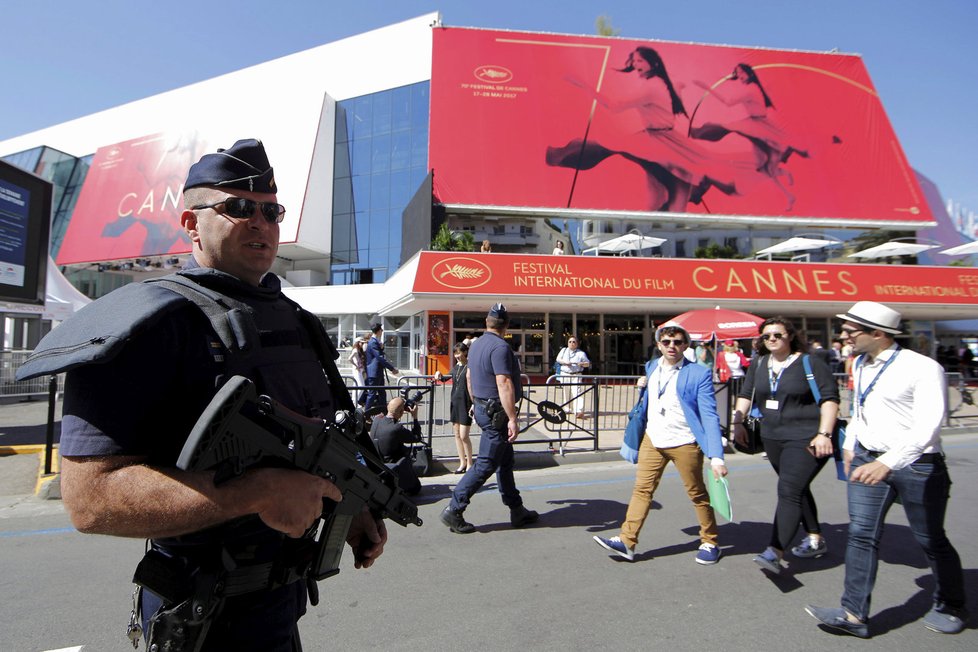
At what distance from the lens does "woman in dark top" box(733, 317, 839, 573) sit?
3.96 meters

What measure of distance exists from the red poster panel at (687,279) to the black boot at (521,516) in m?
12.7

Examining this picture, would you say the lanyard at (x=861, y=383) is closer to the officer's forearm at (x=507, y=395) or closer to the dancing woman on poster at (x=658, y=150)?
the officer's forearm at (x=507, y=395)

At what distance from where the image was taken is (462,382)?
717cm

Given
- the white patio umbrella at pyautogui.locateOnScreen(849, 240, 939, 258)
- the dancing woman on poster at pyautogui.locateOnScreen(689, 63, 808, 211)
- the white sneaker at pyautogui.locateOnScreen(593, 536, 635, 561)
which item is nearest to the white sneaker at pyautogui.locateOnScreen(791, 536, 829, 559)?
the white sneaker at pyautogui.locateOnScreen(593, 536, 635, 561)

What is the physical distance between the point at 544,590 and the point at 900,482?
2321 millimetres

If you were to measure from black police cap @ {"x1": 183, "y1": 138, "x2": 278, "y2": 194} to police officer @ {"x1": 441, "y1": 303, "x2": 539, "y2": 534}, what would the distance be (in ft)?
11.7

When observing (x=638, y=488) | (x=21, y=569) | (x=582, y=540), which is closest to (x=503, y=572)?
(x=582, y=540)


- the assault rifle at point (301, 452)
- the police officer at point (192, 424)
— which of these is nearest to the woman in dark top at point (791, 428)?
the assault rifle at point (301, 452)

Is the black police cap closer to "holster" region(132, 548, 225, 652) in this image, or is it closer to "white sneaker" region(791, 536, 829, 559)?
"holster" region(132, 548, 225, 652)

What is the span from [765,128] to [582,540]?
26969 mm

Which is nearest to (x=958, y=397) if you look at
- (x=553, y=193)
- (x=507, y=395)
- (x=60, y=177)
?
(x=507, y=395)

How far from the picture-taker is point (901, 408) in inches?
125

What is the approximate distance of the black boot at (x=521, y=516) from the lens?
16.4 feet

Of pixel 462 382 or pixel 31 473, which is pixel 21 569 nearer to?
pixel 31 473
